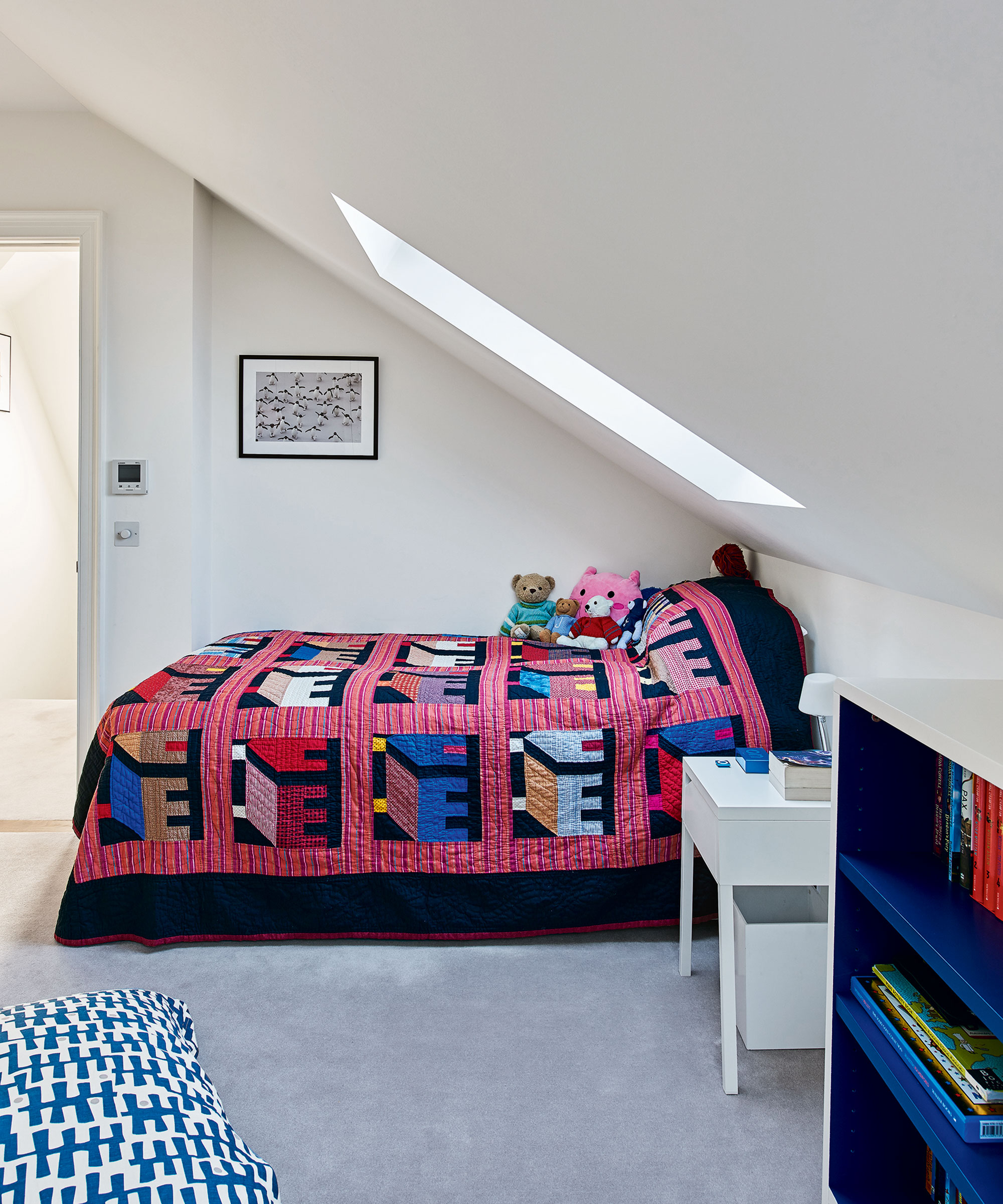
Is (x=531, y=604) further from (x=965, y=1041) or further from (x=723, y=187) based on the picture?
(x=723, y=187)

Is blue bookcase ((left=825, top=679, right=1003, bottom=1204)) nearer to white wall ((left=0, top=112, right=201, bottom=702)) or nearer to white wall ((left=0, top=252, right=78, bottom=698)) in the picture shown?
white wall ((left=0, top=112, right=201, bottom=702))

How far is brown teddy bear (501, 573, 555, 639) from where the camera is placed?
3514 millimetres

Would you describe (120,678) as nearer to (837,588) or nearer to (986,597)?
(837,588)

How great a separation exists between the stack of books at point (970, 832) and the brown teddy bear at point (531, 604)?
2.24m

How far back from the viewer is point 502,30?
747 mm

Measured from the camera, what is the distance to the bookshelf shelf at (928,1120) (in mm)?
988

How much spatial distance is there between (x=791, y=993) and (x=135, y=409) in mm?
2899

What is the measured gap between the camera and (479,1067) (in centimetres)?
182

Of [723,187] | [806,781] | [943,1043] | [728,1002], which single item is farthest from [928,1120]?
[723,187]

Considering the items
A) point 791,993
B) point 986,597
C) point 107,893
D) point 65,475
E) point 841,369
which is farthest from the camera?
point 65,475

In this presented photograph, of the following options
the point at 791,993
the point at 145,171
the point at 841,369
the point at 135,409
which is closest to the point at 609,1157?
the point at 791,993

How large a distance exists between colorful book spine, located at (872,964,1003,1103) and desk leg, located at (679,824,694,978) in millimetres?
925

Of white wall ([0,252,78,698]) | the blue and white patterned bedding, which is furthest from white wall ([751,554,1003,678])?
white wall ([0,252,78,698])

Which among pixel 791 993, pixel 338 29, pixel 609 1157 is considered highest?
pixel 338 29
